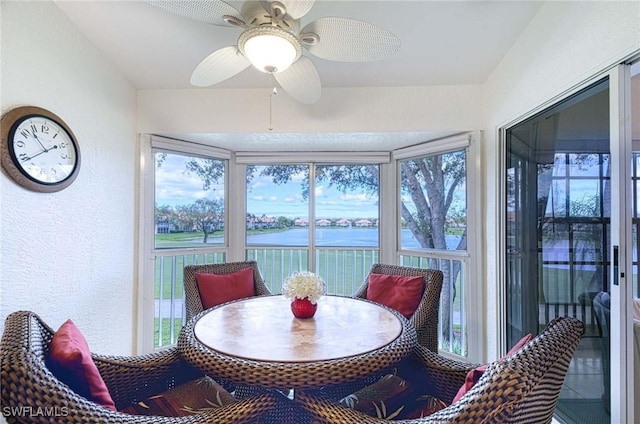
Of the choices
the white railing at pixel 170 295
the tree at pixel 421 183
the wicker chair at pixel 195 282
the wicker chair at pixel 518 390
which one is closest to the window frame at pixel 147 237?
the white railing at pixel 170 295

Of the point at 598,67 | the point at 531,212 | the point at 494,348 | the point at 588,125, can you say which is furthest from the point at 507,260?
the point at 598,67

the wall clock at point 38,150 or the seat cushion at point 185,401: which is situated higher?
the wall clock at point 38,150

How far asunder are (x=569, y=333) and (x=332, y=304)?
1.29 meters

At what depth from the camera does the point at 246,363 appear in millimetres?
1190

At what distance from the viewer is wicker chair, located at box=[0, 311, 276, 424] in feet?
2.71

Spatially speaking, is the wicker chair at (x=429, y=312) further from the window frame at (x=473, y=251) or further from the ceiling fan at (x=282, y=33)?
the ceiling fan at (x=282, y=33)

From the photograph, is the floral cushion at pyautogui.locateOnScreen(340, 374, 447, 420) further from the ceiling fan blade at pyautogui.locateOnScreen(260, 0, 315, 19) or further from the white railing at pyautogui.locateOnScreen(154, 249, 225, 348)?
the white railing at pyautogui.locateOnScreen(154, 249, 225, 348)

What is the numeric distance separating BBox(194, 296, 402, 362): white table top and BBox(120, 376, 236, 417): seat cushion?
234mm

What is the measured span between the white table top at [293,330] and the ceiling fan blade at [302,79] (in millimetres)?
1354

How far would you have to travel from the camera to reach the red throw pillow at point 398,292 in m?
2.22

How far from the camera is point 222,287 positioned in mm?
2385

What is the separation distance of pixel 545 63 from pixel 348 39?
3.96ft

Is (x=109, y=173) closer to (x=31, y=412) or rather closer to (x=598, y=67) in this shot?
(x=31, y=412)

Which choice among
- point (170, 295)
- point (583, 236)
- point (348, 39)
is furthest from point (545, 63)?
point (170, 295)
